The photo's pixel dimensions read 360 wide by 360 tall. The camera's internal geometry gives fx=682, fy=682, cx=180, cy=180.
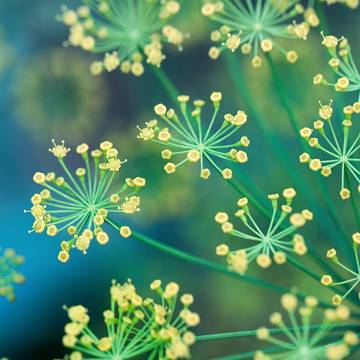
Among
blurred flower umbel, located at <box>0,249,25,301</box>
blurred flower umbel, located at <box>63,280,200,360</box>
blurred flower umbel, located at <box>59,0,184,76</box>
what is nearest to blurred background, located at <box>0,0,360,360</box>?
blurred flower umbel, located at <box>59,0,184,76</box>

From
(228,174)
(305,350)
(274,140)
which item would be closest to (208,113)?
(274,140)

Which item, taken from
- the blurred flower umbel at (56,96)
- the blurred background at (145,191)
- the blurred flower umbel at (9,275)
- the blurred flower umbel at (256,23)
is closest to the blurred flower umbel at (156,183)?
the blurred background at (145,191)

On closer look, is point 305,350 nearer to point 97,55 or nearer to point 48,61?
point 48,61

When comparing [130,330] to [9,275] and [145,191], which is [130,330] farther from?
[145,191]

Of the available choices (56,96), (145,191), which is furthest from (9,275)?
(56,96)

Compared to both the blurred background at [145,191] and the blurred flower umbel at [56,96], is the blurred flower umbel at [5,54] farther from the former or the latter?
the blurred flower umbel at [56,96]

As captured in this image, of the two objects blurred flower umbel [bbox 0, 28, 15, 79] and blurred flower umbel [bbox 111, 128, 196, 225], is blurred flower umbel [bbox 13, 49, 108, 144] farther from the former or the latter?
blurred flower umbel [bbox 111, 128, 196, 225]

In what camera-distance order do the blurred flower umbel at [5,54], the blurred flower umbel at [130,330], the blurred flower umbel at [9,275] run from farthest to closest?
the blurred flower umbel at [5,54], the blurred flower umbel at [9,275], the blurred flower umbel at [130,330]

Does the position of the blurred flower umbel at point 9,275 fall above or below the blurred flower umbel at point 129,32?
below
